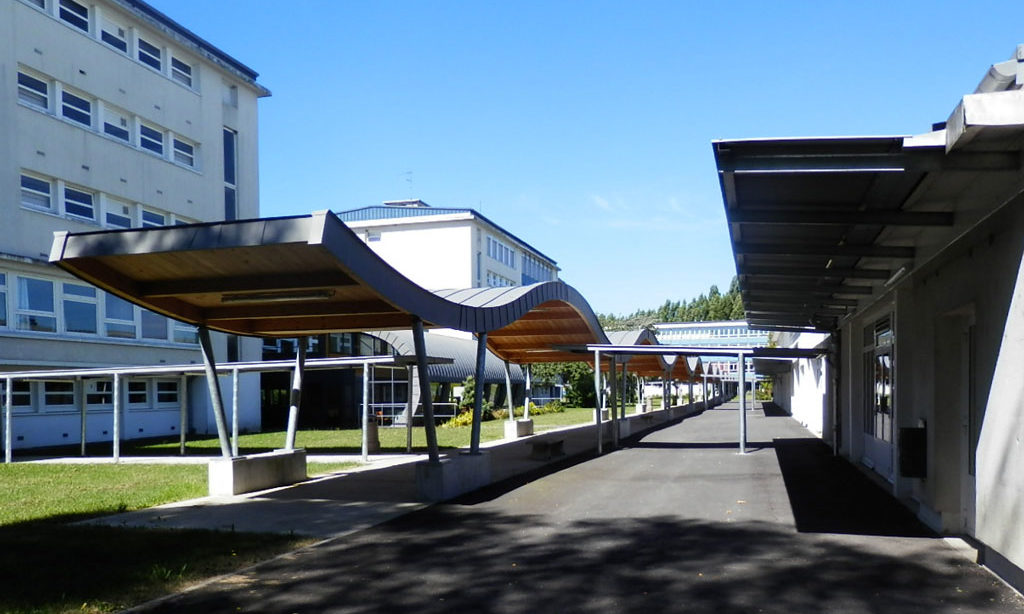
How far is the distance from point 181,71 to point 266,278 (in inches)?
1079

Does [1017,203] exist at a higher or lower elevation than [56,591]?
higher

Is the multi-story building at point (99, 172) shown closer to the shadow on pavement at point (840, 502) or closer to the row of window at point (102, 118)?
the row of window at point (102, 118)

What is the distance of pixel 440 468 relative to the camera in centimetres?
1362

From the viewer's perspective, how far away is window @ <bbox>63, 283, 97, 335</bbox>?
97.8 feet

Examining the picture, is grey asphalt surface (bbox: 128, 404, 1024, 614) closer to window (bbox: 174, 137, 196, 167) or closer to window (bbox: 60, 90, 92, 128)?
window (bbox: 60, 90, 92, 128)

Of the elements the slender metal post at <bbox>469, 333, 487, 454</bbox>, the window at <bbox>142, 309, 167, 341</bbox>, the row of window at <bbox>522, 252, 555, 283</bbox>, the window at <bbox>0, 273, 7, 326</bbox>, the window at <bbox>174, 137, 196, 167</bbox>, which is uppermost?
the window at <bbox>174, 137, 196, 167</bbox>

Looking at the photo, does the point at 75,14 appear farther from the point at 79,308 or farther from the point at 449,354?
the point at 449,354

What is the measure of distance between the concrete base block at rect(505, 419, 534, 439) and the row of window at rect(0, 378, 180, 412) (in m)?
12.5

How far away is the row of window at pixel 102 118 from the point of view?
29000mm

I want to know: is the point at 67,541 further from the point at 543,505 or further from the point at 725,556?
the point at 725,556

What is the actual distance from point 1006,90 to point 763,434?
81.6 ft

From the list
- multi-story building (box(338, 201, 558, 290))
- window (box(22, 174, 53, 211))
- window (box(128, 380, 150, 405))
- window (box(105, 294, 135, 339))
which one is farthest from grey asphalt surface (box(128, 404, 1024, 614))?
multi-story building (box(338, 201, 558, 290))

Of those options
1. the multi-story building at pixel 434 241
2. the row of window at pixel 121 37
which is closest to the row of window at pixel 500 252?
the multi-story building at pixel 434 241

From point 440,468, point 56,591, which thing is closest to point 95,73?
point 440,468
